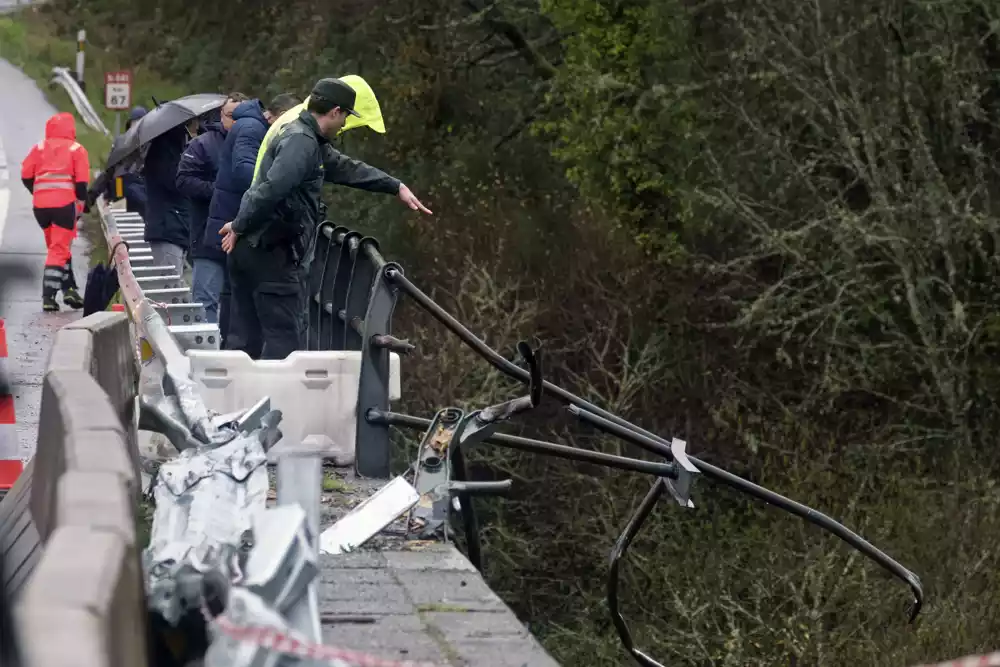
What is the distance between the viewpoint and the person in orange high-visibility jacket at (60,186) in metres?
14.7

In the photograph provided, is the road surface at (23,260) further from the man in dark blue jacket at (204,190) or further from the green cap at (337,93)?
the green cap at (337,93)

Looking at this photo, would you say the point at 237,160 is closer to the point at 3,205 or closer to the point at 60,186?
the point at 60,186

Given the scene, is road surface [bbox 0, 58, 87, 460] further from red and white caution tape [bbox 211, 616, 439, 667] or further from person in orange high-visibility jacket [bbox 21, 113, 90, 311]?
red and white caution tape [bbox 211, 616, 439, 667]

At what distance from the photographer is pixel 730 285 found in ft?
59.2

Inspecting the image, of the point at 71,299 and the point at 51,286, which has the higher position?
the point at 51,286

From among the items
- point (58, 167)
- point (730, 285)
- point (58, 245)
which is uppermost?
point (58, 167)

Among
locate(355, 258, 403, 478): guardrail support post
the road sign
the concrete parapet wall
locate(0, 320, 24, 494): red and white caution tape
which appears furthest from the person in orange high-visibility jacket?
the road sign

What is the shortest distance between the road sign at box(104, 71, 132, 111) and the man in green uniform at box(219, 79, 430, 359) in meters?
21.9

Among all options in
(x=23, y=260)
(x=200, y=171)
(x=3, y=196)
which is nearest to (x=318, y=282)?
(x=200, y=171)

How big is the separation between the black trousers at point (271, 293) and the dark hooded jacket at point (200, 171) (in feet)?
6.58

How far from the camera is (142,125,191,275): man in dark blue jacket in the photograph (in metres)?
11.0

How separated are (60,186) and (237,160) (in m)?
6.98

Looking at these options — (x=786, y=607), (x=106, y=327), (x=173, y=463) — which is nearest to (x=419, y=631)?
(x=173, y=463)

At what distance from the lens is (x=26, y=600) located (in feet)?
7.04
